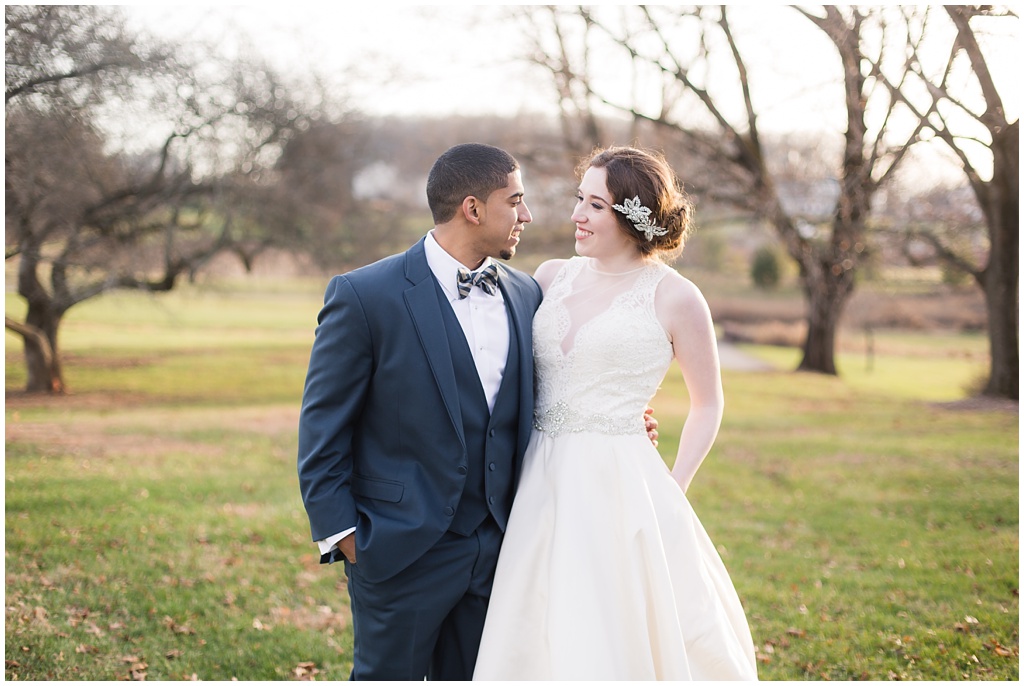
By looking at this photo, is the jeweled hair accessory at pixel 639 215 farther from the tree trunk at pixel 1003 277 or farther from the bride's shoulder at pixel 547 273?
the tree trunk at pixel 1003 277

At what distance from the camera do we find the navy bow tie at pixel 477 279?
2.86 metres

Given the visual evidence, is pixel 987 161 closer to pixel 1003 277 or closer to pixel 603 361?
pixel 1003 277

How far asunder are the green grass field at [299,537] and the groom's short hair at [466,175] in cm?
277

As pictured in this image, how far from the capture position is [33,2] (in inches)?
258

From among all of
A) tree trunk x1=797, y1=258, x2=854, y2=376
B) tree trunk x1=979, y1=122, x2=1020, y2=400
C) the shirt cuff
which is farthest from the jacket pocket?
tree trunk x1=797, y1=258, x2=854, y2=376

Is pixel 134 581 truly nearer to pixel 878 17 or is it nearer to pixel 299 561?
pixel 299 561

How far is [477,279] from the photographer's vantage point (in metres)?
2.88

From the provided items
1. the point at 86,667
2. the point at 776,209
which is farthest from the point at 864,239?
the point at 86,667

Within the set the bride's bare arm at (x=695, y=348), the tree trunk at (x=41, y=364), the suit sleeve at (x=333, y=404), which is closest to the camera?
the suit sleeve at (x=333, y=404)

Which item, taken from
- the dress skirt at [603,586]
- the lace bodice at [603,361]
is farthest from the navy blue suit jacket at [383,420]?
the lace bodice at [603,361]

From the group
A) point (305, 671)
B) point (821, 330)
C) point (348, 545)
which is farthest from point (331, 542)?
point (821, 330)

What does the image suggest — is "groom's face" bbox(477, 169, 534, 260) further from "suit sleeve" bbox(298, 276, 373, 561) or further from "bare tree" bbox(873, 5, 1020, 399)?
"bare tree" bbox(873, 5, 1020, 399)

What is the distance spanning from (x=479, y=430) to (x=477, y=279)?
1.74ft

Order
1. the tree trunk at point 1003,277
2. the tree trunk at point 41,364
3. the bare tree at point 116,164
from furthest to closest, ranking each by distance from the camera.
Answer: the tree trunk at point 41,364, the tree trunk at point 1003,277, the bare tree at point 116,164
